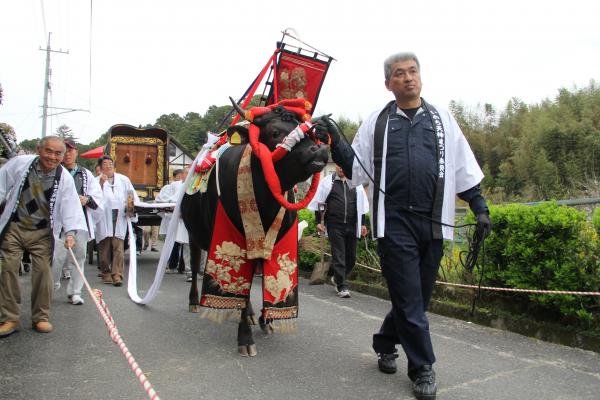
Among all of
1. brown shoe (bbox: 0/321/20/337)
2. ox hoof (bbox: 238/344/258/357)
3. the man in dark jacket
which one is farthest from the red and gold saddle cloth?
the man in dark jacket

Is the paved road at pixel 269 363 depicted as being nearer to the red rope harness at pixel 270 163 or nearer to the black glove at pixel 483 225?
the black glove at pixel 483 225

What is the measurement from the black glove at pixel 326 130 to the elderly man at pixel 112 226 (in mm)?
4686

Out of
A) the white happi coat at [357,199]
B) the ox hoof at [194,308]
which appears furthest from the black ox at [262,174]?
the white happi coat at [357,199]

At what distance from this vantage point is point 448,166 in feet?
11.4

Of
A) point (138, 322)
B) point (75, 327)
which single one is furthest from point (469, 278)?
point (75, 327)

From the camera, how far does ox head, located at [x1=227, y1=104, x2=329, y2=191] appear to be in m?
3.71

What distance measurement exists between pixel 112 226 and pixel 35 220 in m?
2.78

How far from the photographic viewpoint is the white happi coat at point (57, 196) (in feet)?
15.2

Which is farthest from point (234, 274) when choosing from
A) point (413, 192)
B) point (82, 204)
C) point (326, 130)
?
point (82, 204)

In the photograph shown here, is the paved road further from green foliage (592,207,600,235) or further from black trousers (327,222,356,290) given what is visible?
black trousers (327,222,356,290)

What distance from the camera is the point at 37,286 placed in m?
4.75

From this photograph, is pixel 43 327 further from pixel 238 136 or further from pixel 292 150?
pixel 292 150

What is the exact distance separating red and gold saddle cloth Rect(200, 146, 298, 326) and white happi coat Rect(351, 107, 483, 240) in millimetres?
904

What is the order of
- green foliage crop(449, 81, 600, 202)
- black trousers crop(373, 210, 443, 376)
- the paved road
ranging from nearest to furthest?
black trousers crop(373, 210, 443, 376) → the paved road → green foliage crop(449, 81, 600, 202)
